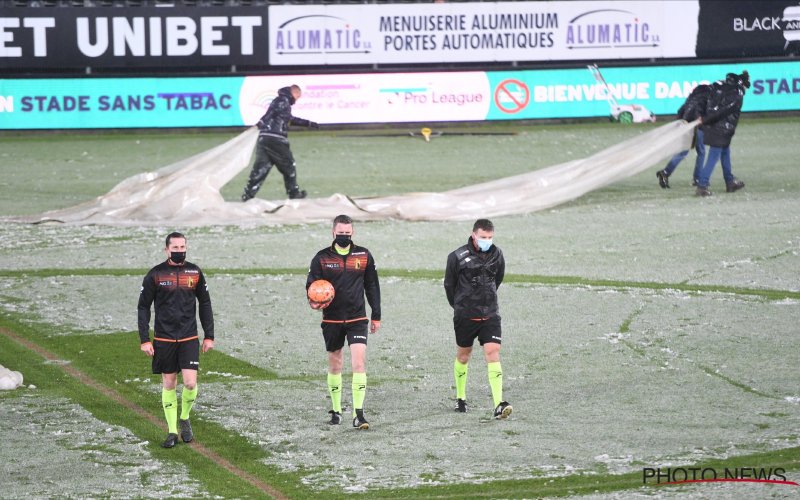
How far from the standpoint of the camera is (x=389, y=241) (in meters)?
20.1

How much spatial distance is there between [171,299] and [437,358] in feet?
12.2

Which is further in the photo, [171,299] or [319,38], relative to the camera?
[319,38]

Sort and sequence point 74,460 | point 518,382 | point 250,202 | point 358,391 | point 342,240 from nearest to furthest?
1. point 74,460
2. point 358,391
3. point 342,240
4. point 518,382
5. point 250,202

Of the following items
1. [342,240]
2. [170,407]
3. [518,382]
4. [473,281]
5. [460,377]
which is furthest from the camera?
[518,382]

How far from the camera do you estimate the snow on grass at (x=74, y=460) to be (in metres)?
9.47

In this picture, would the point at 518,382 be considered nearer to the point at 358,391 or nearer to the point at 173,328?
the point at 358,391

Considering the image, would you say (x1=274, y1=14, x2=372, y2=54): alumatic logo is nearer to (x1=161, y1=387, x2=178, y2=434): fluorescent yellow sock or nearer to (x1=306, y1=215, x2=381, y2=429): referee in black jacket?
(x1=306, y1=215, x2=381, y2=429): referee in black jacket

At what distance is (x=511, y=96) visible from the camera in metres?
33.2

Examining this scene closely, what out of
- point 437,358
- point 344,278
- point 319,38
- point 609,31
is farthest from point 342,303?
point 609,31

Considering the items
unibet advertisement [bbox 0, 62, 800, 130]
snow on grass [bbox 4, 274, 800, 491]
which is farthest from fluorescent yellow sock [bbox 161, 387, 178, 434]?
unibet advertisement [bbox 0, 62, 800, 130]

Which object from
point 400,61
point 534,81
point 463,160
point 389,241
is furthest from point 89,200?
point 534,81

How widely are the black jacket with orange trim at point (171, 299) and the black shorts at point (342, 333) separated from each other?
122 centimetres

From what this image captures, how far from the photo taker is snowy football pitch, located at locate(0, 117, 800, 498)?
9.90 metres

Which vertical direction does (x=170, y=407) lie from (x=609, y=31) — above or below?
below
